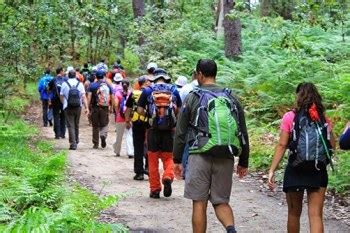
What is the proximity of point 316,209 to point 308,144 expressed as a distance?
27.6 inches

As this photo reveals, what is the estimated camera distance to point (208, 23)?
113 feet

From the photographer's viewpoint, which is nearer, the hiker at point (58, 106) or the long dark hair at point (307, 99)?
the long dark hair at point (307, 99)

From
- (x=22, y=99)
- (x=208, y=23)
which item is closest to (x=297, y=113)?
(x=22, y=99)

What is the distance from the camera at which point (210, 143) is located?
21.4 ft

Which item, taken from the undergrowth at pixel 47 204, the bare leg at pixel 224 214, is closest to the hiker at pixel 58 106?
the undergrowth at pixel 47 204

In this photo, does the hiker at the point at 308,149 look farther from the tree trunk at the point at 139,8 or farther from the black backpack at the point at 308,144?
the tree trunk at the point at 139,8

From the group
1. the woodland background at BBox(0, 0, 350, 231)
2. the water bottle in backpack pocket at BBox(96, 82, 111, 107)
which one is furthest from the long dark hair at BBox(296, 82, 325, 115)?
the water bottle in backpack pocket at BBox(96, 82, 111, 107)

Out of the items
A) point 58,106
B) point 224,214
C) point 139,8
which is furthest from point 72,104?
point 139,8

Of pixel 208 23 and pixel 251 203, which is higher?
pixel 208 23

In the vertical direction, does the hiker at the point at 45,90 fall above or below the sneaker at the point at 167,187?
above

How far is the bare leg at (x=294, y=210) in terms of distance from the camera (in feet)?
21.8

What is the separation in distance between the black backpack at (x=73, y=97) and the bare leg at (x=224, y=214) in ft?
31.2

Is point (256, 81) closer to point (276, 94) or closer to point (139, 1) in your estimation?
point (276, 94)

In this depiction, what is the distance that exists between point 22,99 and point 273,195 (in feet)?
66.9
